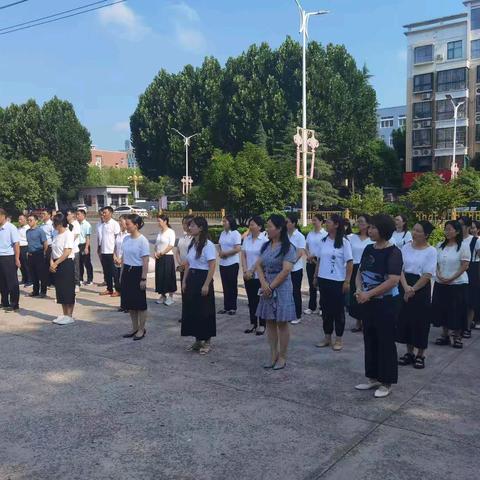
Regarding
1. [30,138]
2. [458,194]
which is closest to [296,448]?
[458,194]

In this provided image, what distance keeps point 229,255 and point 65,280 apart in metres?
2.44

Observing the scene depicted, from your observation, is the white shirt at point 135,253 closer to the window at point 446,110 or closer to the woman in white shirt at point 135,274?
the woman in white shirt at point 135,274

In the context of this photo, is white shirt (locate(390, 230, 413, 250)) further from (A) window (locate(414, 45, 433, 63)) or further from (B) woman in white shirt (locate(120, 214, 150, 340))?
(A) window (locate(414, 45, 433, 63))

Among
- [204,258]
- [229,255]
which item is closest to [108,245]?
[229,255]

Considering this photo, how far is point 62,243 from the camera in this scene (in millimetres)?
7812

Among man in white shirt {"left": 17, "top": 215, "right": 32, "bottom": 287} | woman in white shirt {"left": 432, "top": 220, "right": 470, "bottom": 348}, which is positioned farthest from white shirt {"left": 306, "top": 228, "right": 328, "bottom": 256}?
man in white shirt {"left": 17, "top": 215, "right": 32, "bottom": 287}

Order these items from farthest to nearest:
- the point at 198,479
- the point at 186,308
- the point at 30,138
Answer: the point at 30,138 < the point at 186,308 < the point at 198,479

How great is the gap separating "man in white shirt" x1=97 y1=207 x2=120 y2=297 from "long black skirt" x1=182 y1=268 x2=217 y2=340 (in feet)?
14.6

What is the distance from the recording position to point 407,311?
19.1ft

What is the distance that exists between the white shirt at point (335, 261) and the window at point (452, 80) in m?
46.2

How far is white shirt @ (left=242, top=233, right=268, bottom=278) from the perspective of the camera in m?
7.50

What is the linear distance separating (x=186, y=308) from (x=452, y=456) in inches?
135

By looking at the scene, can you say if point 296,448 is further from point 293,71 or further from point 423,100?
point 423,100

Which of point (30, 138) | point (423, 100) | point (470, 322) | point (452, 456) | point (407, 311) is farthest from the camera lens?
point (30, 138)
